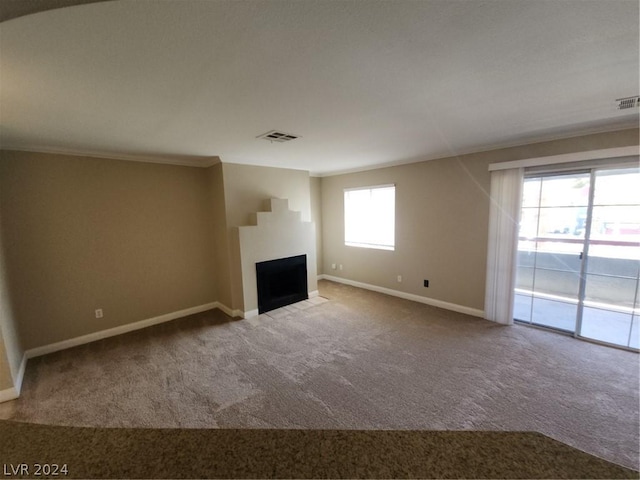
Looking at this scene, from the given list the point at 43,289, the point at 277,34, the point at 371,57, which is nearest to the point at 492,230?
the point at 371,57

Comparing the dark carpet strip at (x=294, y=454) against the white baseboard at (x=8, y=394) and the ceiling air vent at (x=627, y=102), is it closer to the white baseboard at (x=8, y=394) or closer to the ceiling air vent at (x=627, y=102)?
the white baseboard at (x=8, y=394)

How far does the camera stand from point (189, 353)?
300cm

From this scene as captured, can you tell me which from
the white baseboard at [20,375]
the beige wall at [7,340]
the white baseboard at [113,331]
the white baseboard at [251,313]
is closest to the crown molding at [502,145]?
the white baseboard at [251,313]

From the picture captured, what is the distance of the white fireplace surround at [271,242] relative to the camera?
12.9 ft

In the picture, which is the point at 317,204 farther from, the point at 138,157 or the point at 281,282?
the point at 138,157

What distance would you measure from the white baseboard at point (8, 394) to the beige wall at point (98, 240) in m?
0.88

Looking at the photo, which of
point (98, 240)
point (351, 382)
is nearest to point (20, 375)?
point (98, 240)

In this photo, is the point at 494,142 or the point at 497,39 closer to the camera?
the point at 497,39

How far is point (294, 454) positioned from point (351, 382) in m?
0.85

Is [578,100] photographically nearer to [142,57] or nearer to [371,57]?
[371,57]

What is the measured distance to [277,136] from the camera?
9.02 feet

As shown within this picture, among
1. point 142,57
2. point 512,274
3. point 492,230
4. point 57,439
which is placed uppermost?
point 142,57

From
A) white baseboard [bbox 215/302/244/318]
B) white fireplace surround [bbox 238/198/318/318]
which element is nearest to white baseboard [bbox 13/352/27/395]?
white baseboard [bbox 215/302/244/318]

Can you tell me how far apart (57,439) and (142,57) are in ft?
8.88
